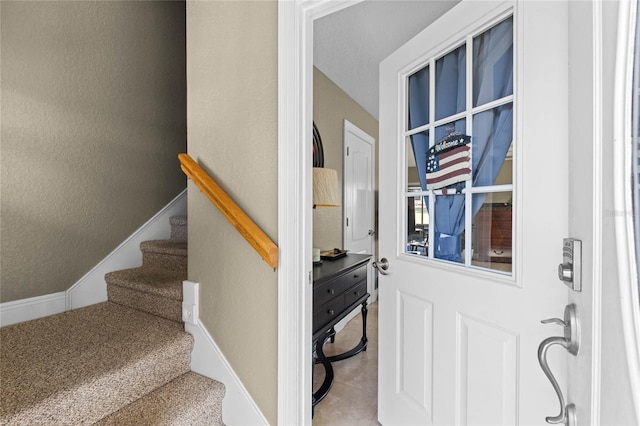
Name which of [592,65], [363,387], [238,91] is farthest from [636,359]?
[363,387]

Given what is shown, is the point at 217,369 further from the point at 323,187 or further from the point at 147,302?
the point at 323,187

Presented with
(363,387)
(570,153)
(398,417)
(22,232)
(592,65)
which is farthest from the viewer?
(363,387)

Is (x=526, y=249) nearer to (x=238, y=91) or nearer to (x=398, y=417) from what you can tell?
(x=398, y=417)

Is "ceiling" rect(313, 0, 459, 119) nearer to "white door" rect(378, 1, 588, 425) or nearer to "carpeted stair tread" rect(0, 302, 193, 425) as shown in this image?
"white door" rect(378, 1, 588, 425)

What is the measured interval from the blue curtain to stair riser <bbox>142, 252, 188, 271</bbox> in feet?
5.17

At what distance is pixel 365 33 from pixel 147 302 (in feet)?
7.53

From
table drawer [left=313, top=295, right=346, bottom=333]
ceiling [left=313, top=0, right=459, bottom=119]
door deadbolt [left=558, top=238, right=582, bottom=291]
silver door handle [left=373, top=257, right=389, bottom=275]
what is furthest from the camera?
ceiling [left=313, top=0, right=459, bottom=119]

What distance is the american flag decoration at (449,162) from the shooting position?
1.17 meters

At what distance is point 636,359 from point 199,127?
1.60m

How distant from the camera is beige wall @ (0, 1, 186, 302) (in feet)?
5.17

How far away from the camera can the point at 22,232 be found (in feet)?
5.32

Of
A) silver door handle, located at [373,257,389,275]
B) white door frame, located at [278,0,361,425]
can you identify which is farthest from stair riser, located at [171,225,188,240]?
silver door handle, located at [373,257,389,275]

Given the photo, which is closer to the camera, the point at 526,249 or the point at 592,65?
the point at 592,65

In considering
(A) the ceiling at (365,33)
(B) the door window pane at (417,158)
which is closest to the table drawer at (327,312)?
(B) the door window pane at (417,158)
